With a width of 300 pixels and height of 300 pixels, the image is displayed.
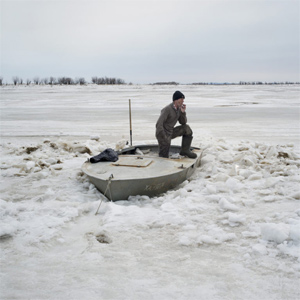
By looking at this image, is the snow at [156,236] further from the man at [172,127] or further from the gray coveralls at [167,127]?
the gray coveralls at [167,127]

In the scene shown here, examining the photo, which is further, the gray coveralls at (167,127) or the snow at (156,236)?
the gray coveralls at (167,127)

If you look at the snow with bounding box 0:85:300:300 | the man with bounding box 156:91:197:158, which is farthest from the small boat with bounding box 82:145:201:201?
the man with bounding box 156:91:197:158

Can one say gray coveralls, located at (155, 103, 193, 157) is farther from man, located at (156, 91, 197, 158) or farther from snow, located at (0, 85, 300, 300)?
snow, located at (0, 85, 300, 300)

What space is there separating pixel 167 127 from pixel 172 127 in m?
0.12

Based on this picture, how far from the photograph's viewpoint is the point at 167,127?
643 cm

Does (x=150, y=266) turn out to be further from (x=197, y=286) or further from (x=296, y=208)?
(x=296, y=208)

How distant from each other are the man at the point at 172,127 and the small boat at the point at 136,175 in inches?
19.0

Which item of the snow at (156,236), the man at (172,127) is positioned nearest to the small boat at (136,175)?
the snow at (156,236)

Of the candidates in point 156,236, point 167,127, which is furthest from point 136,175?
point 167,127

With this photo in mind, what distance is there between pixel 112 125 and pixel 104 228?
10.0m

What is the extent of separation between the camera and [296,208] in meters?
4.45

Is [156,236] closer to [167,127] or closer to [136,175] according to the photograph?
[136,175]

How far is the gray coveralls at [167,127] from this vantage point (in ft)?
20.4

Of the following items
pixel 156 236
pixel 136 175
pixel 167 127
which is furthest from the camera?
pixel 167 127
